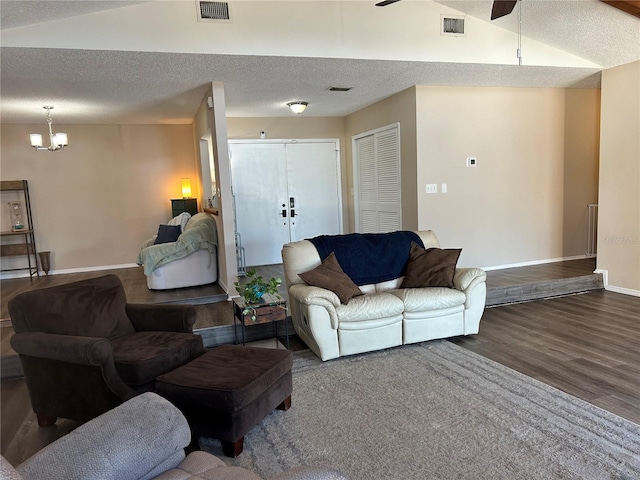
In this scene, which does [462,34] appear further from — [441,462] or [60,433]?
[60,433]

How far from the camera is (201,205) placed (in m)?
7.15

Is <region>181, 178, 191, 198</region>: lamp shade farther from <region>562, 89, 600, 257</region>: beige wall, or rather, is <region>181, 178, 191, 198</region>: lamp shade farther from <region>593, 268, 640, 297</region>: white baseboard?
<region>593, 268, 640, 297</region>: white baseboard

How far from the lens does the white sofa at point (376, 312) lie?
11.3 ft

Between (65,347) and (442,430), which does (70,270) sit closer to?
(65,347)

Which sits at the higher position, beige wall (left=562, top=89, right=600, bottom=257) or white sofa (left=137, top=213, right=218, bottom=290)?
beige wall (left=562, top=89, right=600, bottom=257)

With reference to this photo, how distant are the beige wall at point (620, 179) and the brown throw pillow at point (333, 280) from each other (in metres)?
3.52

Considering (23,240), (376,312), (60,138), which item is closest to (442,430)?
(376,312)

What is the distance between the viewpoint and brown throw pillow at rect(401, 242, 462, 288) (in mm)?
3912

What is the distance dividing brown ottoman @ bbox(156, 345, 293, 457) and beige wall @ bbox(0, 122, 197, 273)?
217 inches

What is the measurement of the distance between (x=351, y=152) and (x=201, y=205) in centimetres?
266

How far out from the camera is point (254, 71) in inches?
171

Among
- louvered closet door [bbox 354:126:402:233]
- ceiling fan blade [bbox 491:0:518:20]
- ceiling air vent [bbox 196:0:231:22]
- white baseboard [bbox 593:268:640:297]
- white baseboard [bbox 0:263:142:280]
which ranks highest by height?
ceiling air vent [bbox 196:0:231:22]

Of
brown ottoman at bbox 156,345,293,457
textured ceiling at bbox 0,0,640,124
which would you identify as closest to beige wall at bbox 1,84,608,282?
textured ceiling at bbox 0,0,640,124

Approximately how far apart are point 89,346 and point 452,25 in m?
4.40
